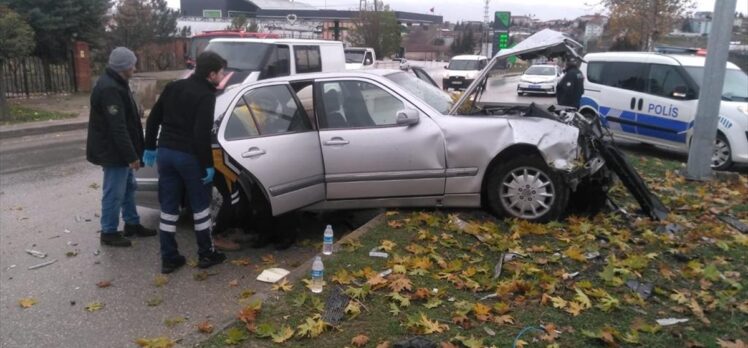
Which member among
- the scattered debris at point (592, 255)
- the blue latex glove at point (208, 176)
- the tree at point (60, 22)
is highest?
the tree at point (60, 22)

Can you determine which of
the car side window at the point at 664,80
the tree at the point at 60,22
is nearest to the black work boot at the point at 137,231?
the car side window at the point at 664,80

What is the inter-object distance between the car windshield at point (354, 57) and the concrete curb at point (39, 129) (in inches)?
388

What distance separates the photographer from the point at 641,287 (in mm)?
4289

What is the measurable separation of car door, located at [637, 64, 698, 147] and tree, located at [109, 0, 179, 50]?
22177 millimetres

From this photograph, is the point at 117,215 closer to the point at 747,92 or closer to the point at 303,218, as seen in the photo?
the point at 303,218

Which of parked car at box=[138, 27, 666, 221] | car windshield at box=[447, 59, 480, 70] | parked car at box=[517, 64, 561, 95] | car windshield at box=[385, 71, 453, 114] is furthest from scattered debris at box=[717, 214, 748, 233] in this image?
car windshield at box=[447, 59, 480, 70]

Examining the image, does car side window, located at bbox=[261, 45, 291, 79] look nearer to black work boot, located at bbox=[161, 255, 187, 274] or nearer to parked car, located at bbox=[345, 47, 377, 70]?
black work boot, located at bbox=[161, 255, 187, 274]

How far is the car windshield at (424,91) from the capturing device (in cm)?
641

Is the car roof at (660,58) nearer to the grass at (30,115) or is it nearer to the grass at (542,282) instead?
the grass at (542,282)

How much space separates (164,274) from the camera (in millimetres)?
5285

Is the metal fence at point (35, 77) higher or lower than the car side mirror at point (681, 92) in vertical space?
lower

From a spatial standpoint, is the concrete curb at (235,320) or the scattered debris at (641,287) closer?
the concrete curb at (235,320)

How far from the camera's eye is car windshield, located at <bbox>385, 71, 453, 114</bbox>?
253 inches

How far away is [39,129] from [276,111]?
10.1 m
